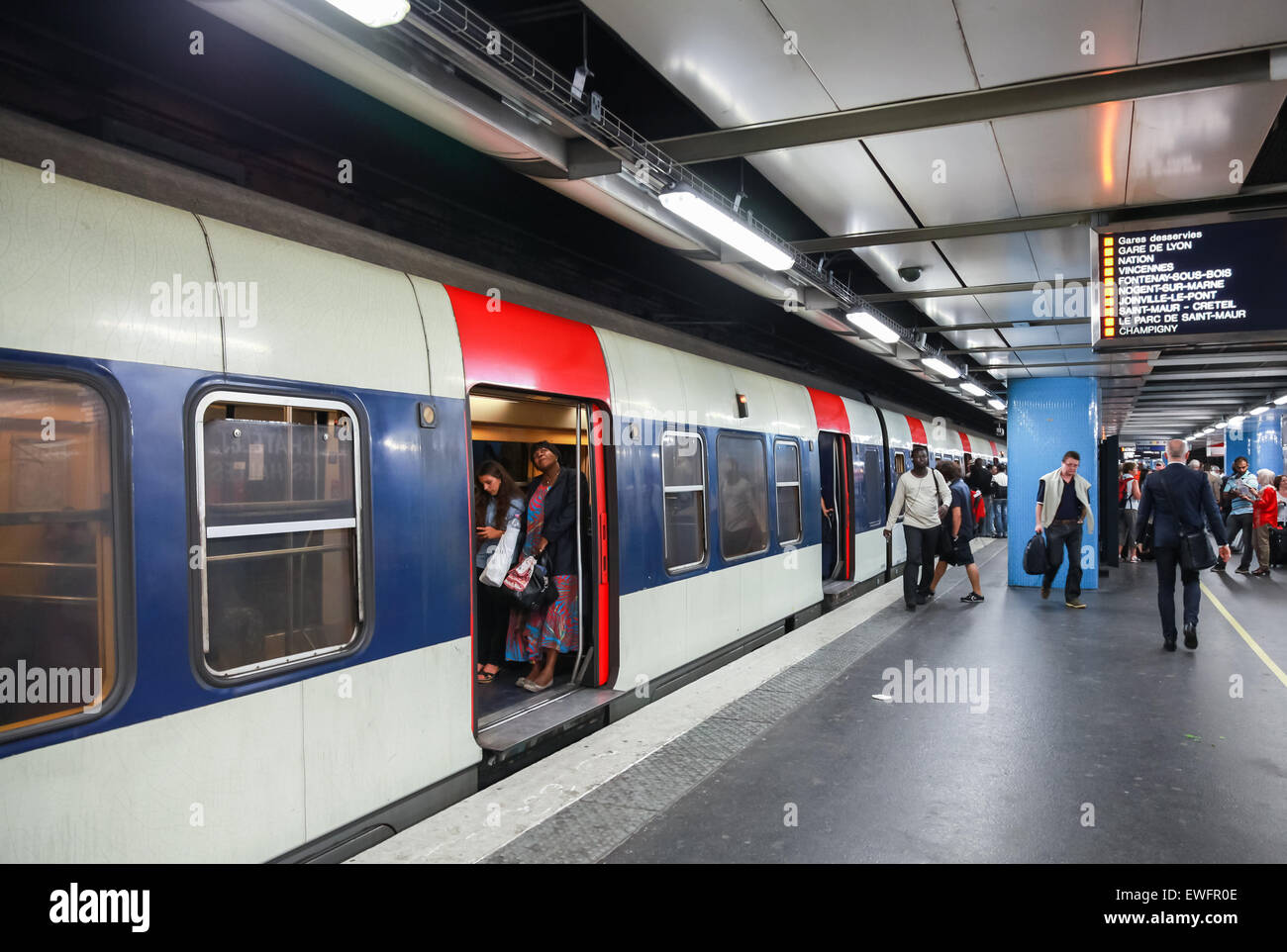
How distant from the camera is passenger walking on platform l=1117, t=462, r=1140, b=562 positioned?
14.3m

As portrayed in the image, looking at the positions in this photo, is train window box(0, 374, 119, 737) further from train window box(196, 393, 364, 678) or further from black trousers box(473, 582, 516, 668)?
black trousers box(473, 582, 516, 668)

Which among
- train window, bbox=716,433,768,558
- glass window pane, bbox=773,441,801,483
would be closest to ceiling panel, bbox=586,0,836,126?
train window, bbox=716,433,768,558

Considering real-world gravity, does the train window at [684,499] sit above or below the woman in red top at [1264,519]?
above

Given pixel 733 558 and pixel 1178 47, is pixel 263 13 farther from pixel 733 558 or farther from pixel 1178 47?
pixel 733 558

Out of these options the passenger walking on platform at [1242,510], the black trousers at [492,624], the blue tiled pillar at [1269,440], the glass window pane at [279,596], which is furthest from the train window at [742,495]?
the blue tiled pillar at [1269,440]

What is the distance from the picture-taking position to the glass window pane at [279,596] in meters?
2.71

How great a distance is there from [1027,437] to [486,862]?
9.91m

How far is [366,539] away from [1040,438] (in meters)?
10.0

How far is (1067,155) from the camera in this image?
4.88 meters

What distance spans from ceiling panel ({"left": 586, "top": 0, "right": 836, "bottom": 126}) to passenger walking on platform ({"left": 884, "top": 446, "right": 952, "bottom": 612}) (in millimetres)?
5373

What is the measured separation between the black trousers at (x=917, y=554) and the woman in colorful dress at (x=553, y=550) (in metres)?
4.87

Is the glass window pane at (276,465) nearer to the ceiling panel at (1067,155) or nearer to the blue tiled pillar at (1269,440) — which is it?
the ceiling panel at (1067,155)

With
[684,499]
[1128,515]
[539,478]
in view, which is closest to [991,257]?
[684,499]

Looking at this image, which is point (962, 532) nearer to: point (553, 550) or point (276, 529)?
point (553, 550)
